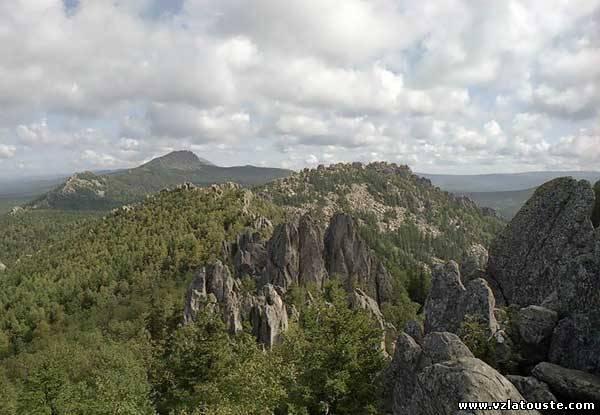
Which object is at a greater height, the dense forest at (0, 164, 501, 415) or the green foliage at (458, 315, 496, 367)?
the green foliage at (458, 315, 496, 367)

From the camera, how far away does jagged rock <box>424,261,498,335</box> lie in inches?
1142

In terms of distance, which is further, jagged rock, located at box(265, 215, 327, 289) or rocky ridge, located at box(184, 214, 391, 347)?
jagged rock, located at box(265, 215, 327, 289)

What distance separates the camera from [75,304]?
135 meters

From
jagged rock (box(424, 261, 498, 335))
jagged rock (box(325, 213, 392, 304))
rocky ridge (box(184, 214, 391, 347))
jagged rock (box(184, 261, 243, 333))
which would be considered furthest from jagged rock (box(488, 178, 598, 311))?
jagged rock (box(325, 213, 392, 304))

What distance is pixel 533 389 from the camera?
17.3 m

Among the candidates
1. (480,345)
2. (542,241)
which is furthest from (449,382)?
(542,241)

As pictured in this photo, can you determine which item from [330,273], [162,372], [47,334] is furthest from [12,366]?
[330,273]

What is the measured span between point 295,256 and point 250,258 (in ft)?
46.2

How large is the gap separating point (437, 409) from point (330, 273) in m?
105

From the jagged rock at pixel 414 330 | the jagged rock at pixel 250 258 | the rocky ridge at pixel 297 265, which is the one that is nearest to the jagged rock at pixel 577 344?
the jagged rock at pixel 414 330

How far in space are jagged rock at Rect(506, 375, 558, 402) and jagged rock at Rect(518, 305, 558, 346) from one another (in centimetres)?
424

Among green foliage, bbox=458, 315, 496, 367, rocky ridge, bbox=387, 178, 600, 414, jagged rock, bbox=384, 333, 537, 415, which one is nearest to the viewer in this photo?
jagged rock, bbox=384, 333, 537, 415

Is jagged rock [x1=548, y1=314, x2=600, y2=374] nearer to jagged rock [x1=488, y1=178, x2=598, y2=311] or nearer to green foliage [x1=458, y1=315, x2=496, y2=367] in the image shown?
green foliage [x1=458, y1=315, x2=496, y2=367]

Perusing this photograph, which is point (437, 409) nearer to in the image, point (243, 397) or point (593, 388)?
point (593, 388)
